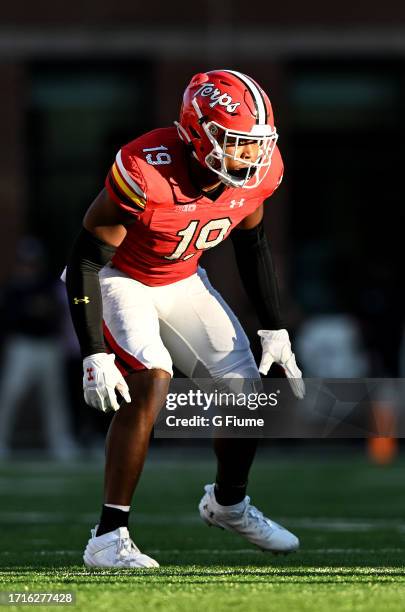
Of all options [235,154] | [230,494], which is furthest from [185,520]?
[235,154]

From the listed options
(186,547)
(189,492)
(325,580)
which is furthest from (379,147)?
(325,580)

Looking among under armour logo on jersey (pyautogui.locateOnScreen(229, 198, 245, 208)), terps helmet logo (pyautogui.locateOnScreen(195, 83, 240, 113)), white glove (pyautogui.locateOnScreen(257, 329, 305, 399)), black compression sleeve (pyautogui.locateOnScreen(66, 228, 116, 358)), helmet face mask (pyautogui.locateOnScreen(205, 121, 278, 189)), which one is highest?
terps helmet logo (pyautogui.locateOnScreen(195, 83, 240, 113))

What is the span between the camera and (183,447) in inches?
582

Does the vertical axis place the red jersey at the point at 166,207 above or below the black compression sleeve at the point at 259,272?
above

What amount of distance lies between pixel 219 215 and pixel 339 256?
10892 mm

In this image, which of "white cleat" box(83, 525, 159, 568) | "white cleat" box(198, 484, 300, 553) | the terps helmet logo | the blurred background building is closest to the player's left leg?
"white cleat" box(198, 484, 300, 553)

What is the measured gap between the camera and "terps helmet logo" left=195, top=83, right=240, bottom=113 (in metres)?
5.77

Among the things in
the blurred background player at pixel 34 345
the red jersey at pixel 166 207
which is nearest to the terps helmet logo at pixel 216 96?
the red jersey at pixel 166 207

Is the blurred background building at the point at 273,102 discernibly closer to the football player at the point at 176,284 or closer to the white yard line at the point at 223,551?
the white yard line at the point at 223,551

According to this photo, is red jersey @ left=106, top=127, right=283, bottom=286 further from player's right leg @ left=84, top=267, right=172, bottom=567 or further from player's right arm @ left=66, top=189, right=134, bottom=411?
player's right leg @ left=84, top=267, right=172, bottom=567

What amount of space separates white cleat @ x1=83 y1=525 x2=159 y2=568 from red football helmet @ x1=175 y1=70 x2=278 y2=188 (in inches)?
52.1

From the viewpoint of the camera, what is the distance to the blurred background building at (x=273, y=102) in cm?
1634

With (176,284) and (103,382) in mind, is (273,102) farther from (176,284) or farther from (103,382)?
(103,382)

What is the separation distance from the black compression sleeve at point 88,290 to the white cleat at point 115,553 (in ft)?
2.12
